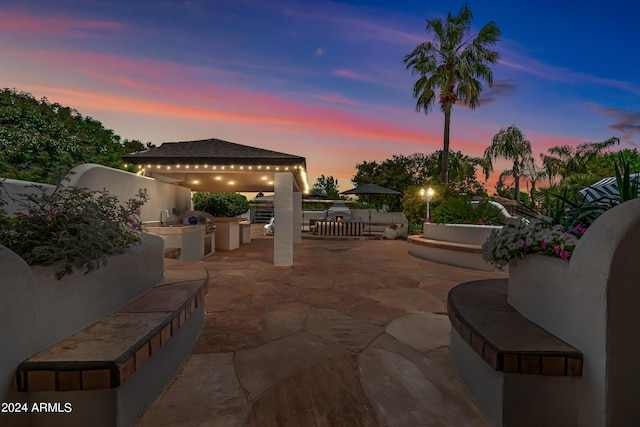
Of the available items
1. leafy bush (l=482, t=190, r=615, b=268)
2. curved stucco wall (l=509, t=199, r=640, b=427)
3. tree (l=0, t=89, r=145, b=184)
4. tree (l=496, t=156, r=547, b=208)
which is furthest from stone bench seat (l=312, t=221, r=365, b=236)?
tree (l=496, t=156, r=547, b=208)

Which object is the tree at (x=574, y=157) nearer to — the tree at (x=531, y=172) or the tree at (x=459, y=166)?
the tree at (x=531, y=172)

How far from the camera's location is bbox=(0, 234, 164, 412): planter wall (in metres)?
1.28

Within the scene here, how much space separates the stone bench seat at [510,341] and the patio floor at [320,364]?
1.65ft

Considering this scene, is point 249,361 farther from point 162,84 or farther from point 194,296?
point 162,84

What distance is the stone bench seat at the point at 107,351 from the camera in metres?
1.31

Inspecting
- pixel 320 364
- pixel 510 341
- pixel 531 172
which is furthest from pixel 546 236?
pixel 531 172

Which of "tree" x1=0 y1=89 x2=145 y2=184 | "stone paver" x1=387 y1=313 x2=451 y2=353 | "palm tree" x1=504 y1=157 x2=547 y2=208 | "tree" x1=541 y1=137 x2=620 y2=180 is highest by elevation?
"tree" x1=541 y1=137 x2=620 y2=180

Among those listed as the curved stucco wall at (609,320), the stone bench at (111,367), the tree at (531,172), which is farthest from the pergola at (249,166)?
the tree at (531,172)

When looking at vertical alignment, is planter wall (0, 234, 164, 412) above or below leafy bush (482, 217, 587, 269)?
below

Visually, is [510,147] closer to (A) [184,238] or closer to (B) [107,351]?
(A) [184,238]

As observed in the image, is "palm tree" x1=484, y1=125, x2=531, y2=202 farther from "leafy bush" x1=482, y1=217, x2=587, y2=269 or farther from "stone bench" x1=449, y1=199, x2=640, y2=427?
"stone bench" x1=449, y1=199, x2=640, y2=427

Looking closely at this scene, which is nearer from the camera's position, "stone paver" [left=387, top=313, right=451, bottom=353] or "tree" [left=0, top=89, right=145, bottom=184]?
"stone paver" [left=387, top=313, right=451, bottom=353]

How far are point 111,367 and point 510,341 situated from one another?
2.22 metres

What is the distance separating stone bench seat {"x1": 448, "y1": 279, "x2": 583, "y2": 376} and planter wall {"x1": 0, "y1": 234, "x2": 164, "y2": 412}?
8.28 ft
